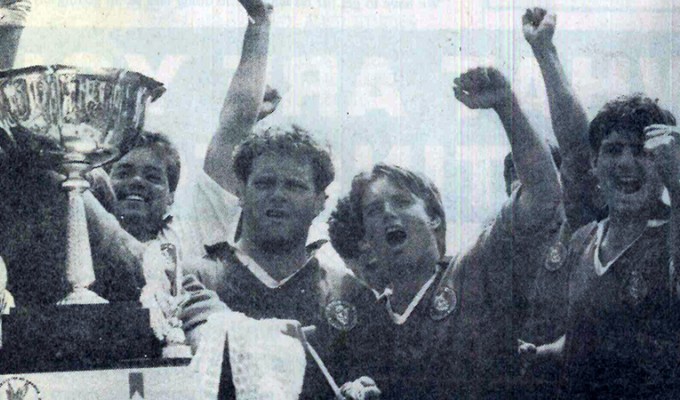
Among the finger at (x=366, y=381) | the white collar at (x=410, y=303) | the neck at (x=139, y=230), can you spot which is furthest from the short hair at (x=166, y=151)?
the finger at (x=366, y=381)

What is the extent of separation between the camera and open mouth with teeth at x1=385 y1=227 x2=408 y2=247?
3.66 m

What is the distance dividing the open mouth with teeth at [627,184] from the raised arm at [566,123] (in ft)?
0.23

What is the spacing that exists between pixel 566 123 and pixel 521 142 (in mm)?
158

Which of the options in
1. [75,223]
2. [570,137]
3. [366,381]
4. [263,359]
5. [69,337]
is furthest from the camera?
[570,137]

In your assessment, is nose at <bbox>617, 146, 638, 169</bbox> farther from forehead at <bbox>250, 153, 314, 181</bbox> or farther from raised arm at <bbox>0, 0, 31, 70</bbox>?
raised arm at <bbox>0, 0, 31, 70</bbox>

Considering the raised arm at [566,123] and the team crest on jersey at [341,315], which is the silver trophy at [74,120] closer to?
the team crest on jersey at [341,315]

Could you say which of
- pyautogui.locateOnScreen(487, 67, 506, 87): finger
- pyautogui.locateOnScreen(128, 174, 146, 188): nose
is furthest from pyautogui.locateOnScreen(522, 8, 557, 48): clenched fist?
pyautogui.locateOnScreen(128, 174, 146, 188): nose

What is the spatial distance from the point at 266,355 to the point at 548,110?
3.63 feet

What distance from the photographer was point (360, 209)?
3.65 m

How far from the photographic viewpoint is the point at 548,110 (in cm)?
371

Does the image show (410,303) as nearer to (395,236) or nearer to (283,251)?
(395,236)

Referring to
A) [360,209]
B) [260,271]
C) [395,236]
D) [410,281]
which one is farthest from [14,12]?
[410,281]

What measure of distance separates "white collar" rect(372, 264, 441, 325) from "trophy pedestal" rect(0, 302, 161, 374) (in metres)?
0.82

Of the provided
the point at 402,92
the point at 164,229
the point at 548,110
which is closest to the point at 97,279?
the point at 164,229
